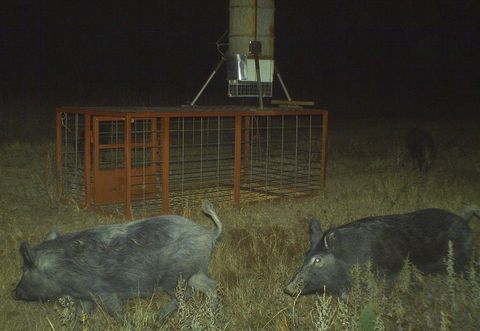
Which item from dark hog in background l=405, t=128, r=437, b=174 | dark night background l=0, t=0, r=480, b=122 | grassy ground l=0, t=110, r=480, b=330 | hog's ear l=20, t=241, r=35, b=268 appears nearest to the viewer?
grassy ground l=0, t=110, r=480, b=330

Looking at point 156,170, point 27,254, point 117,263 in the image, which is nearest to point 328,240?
point 117,263

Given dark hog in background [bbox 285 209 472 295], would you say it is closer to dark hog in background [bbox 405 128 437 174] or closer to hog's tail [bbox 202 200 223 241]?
hog's tail [bbox 202 200 223 241]

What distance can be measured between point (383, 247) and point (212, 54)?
1310 inches

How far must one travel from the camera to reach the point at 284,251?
667cm

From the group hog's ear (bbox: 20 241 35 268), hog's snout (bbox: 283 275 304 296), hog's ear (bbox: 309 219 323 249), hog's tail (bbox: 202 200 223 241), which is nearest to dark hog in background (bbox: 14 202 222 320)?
hog's ear (bbox: 20 241 35 268)

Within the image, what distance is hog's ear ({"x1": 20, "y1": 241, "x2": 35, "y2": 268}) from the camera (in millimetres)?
4906

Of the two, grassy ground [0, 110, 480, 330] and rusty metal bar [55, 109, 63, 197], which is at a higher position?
rusty metal bar [55, 109, 63, 197]

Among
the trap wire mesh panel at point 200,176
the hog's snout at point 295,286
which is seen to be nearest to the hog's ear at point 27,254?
the hog's snout at point 295,286

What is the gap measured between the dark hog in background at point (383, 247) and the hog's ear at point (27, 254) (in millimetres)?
1888

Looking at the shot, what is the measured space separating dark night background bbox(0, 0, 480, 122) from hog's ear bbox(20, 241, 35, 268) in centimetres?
1529

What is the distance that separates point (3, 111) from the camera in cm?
1867

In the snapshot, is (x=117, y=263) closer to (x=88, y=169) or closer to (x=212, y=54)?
(x=88, y=169)

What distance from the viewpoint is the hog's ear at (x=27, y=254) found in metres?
4.91

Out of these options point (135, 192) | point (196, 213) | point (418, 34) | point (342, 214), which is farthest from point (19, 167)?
point (418, 34)
